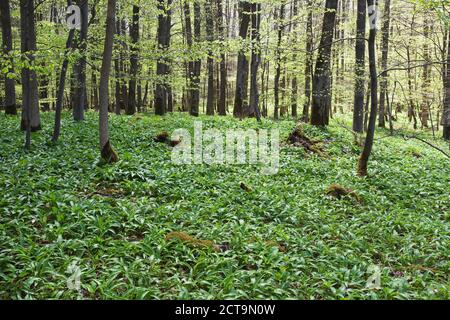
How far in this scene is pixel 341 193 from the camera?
8.67 metres

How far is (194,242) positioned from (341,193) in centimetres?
423

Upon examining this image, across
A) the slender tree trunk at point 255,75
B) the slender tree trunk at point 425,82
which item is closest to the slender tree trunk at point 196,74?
the slender tree trunk at point 255,75

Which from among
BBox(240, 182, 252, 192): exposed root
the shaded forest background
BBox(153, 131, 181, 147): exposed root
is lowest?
BBox(240, 182, 252, 192): exposed root

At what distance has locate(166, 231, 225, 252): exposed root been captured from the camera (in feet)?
18.8

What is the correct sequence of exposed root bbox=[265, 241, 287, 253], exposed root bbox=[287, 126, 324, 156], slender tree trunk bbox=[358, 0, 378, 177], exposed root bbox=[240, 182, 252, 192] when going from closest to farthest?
exposed root bbox=[265, 241, 287, 253] < exposed root bbox=[240, 182, 252, 192] < slender tree trunk bbox=[358, 0, 378, 177] < exposed root bbox=[287, 126, 324, 156]

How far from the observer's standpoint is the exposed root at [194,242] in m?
5.74

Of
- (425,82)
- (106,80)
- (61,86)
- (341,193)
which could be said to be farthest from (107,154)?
(425,82)

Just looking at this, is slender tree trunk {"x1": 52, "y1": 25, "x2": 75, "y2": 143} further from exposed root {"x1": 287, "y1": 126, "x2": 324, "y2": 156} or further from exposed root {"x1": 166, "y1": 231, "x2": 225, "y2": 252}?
exposed root {"x1": 287, "y1": 126, "x2": 324, "y2": 156}

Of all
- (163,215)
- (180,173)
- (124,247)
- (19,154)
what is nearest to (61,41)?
(19,154)

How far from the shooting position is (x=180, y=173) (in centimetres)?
907

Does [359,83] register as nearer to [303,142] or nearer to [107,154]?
[303,142]

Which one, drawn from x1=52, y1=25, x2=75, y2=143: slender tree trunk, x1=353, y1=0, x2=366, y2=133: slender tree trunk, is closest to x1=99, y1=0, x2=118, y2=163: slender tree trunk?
x1=52, y1=25, x2=75, y2=143: slender tree trunk

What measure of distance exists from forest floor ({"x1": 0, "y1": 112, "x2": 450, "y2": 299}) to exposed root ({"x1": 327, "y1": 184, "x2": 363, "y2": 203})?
0.29 feet
